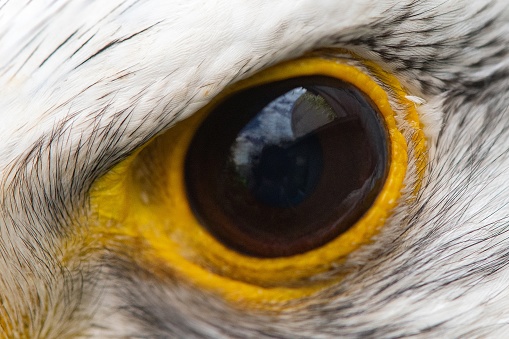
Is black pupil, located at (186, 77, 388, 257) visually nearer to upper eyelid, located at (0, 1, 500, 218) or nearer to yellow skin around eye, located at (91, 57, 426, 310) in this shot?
yellow skin around eye, located at (91, 57, 426, 310)

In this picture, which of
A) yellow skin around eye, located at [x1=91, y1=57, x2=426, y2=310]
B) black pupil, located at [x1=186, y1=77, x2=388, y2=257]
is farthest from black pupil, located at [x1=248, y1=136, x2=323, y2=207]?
yellow skin around eye, located at [x1=91, y1=57, x2=426, y2=310]

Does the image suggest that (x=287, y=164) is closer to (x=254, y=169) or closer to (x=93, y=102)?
(x=254, y=169)

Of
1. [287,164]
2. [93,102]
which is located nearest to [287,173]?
[287,164]

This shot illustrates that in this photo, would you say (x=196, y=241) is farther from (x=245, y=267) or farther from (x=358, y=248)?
(x=358, y=248)

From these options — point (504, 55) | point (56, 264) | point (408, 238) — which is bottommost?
point (56, 264)

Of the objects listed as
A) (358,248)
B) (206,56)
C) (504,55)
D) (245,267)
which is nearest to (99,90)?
(206,56)

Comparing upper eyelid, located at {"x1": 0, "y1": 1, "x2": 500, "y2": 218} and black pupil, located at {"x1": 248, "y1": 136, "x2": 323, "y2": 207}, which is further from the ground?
black pupil, located at {"x1": 248, "y1": 136, "x2": 323, "y2": 207}
